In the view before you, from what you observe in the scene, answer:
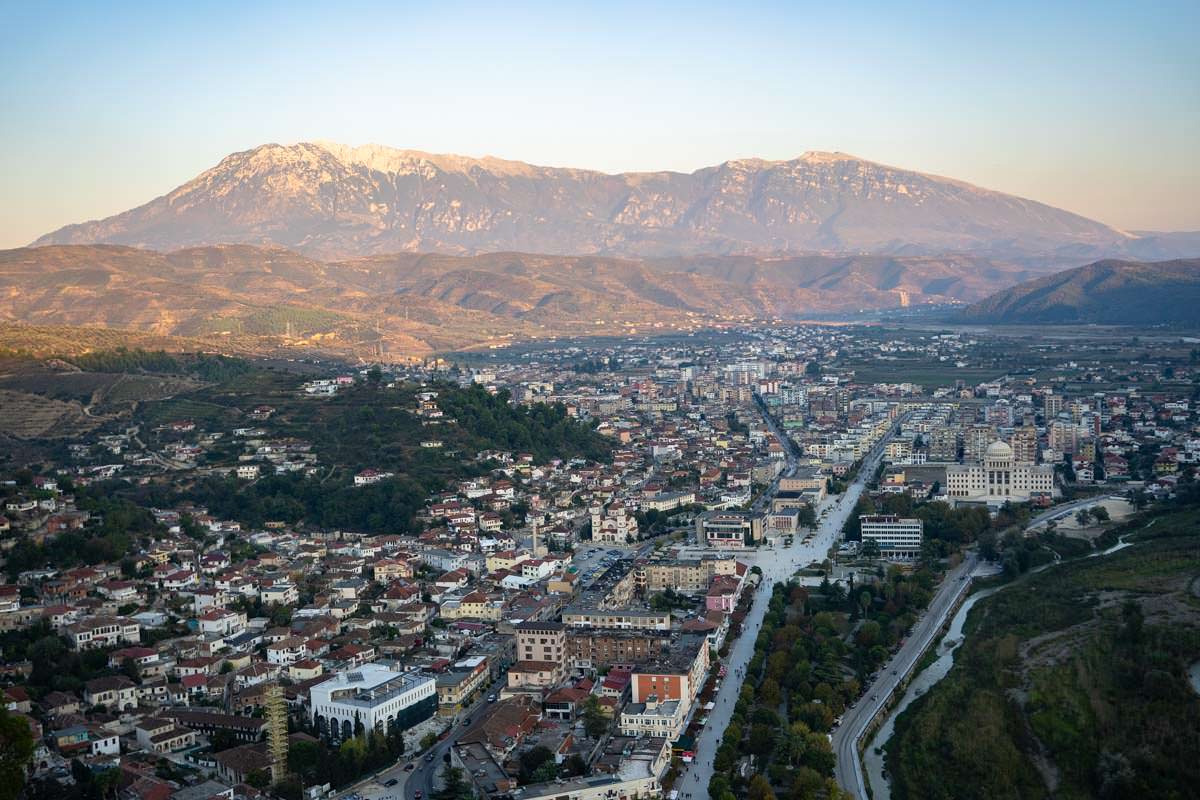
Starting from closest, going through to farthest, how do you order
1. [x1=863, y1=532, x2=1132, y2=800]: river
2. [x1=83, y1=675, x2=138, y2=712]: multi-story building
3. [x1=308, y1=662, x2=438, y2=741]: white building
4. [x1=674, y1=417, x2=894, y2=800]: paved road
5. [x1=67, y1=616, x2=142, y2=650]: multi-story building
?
[x1=863, y1=532, x2=1132, y2=800]: river → [x1=674, y1=417, x2=894, y2=800]: paved road → [x1=308, y1=662, x2=438, y2=741]: white building → [x1=83, y1=675, x2=138, y2=712]: multi-story building → [x1=67, y1=616, x2=142, y2=650]: multi-story building

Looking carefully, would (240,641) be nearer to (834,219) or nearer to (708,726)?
(708,726)

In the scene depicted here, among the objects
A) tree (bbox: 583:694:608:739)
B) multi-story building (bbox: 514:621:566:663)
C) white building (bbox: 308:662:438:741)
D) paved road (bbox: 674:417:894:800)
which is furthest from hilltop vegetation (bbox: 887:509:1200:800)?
white building (bbox: 308:662:438:741)

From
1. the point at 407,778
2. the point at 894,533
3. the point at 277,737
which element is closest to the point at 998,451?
the point at 894,533

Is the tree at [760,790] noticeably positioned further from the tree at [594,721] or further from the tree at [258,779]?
the tree at [258,779]

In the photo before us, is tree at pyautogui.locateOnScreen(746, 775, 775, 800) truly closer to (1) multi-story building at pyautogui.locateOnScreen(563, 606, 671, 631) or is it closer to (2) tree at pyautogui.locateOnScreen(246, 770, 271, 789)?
(2) tree at pyautogui.locateOnScreen(246, 770, 271, 789)

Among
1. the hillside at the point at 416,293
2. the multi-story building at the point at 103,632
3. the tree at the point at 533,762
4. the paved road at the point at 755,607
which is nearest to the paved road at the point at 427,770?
the tree at the point at 533,762

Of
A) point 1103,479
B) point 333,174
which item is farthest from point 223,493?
point 333,174

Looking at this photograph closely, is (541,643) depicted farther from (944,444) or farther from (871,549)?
(944,444)
